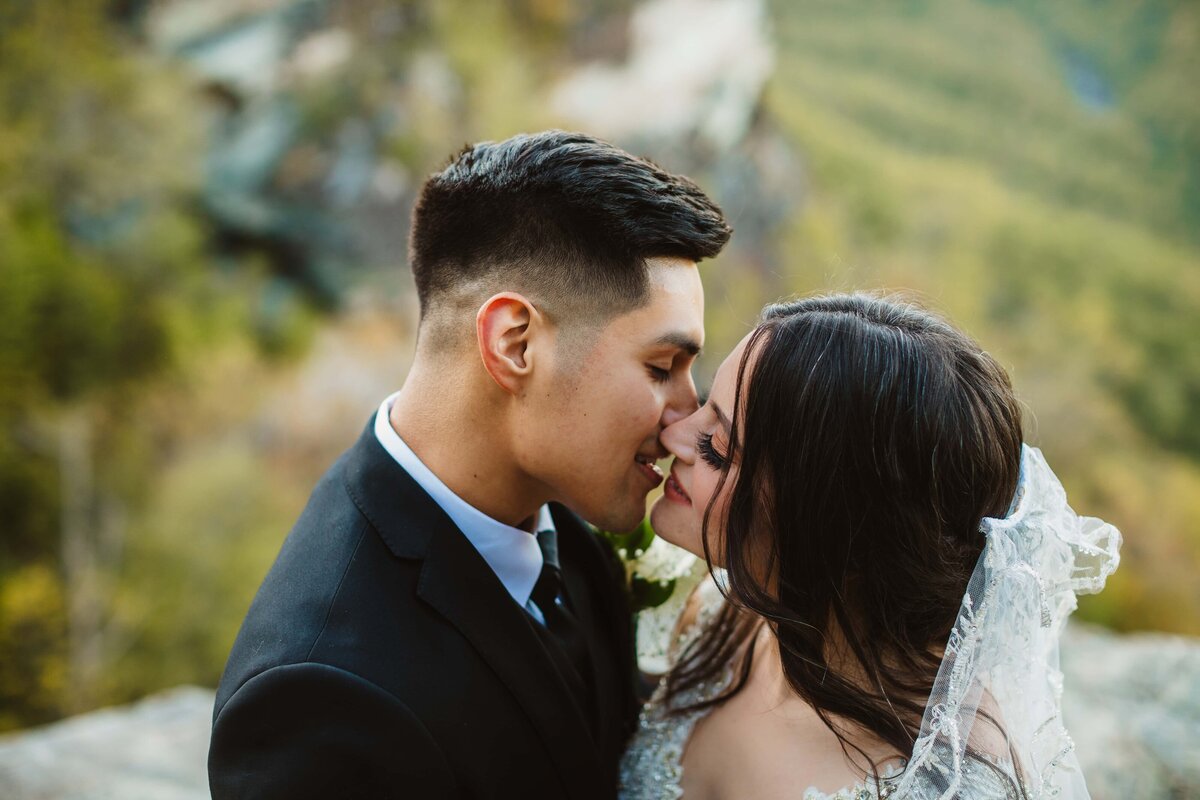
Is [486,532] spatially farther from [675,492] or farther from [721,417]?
[721,417]

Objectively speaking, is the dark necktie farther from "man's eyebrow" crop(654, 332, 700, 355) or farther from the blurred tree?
the blurred tree

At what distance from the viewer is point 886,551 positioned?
76.3 inches

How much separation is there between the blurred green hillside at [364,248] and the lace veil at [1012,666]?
5.20 meters

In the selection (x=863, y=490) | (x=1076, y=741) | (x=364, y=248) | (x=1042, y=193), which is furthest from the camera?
(x=1042, y=193)

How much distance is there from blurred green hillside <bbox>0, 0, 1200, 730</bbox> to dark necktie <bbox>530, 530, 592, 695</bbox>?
17.4 ft

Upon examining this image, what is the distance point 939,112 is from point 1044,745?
11.3 metres

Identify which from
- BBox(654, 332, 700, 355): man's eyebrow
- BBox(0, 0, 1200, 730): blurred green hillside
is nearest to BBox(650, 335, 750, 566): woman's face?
BBox(654, 332, 700, 355): man's eyebrow

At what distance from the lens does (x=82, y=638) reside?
805cm

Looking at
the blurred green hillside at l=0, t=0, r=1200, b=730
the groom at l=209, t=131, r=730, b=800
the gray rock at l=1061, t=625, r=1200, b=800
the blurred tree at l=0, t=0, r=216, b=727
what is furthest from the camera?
the blurred green hillside at l=0, t=0, r=1200, b=730

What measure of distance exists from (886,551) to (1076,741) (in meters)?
2.48

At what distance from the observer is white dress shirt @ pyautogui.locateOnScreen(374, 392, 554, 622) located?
2107mm

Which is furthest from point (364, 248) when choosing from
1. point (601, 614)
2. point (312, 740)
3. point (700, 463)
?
point (312, 740)

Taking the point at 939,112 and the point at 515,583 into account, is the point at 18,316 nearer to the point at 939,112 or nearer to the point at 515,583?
the point at 515,583

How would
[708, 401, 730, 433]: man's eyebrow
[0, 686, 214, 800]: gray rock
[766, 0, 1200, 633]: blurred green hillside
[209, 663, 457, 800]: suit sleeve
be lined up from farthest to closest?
[766, 0, 1200, 633]: blurred green hillside
[0, 686, 214, 800]: gray rock
[708, 401, 730, 433]: man's eyebrow
[209, 663, 457, 800]: suit sleeve
